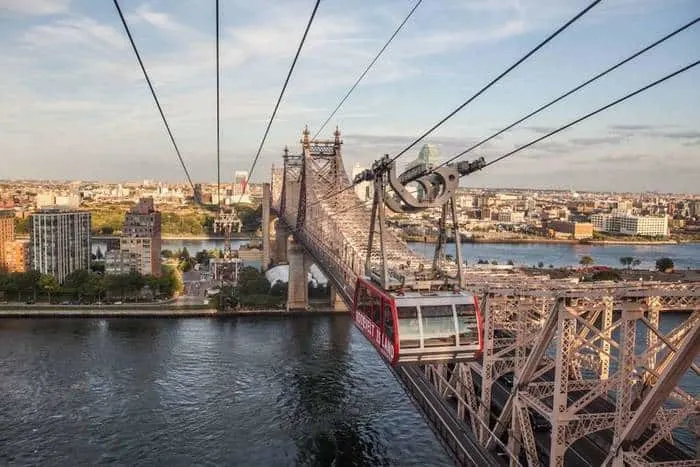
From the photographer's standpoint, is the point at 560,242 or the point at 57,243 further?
the point at 560,242

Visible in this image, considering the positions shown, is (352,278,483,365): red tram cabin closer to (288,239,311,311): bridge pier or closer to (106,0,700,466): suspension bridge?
(106,0,700,466): suspension bridge

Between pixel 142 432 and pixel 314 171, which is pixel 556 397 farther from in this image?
pixel 314 171

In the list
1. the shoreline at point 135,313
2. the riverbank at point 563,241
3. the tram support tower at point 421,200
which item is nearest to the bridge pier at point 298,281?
the shoreline at point 135,313

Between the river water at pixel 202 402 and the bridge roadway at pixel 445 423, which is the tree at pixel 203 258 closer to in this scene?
the river water at pixel 202 402

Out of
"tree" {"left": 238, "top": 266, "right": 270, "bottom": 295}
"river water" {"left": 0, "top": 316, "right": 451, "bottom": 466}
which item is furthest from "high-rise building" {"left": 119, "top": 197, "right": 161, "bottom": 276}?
"river water" {"left": 0, "top": 316, "right": 451, "bottom": 466}

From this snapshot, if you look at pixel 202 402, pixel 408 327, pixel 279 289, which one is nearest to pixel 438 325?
pixel 408 327

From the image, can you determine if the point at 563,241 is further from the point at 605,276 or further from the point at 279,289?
the point at 279,289
